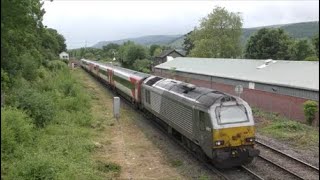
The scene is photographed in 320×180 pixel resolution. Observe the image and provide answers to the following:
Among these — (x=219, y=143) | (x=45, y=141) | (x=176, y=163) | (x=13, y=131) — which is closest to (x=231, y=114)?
(x=219, y=143)

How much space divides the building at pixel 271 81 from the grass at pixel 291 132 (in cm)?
226

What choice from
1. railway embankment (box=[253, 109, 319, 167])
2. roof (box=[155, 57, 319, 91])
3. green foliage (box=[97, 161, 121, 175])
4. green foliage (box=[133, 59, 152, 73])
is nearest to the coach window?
green foliage (box=[97, 161, 121, 175])

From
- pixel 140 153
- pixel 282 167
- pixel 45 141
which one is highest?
pixel 45 141

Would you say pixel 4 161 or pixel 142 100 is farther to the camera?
pixel 142 100

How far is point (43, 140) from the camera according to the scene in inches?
672

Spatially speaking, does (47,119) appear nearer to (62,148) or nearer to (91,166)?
(62,148)

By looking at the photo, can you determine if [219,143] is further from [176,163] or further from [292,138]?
[292,138]

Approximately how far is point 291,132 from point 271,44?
46.1 meters

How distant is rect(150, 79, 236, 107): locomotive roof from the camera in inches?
573

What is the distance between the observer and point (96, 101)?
1398 inches

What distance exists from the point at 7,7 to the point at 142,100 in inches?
633

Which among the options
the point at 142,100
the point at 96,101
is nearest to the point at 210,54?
the point at 96,101

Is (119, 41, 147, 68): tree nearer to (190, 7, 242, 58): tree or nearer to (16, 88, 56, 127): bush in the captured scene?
(190, 7, 242, 58): tree

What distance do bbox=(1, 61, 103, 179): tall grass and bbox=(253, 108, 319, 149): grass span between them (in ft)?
30.8
